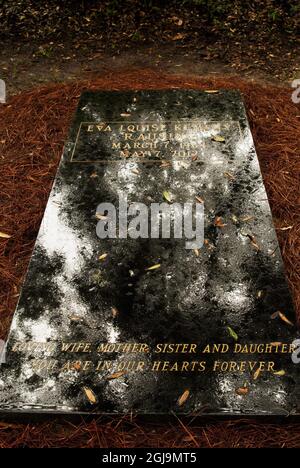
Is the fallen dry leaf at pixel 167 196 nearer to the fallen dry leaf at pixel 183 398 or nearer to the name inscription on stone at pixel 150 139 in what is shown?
the name inscription on stone at pixel 150 139

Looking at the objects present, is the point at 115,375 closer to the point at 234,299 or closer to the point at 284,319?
the point at 234,299

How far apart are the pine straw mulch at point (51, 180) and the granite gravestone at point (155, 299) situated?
14 centimetres

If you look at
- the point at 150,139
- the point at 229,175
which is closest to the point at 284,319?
the point at 229,175

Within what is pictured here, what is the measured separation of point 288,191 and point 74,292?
195 cm

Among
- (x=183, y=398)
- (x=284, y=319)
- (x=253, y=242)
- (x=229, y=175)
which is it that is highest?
(x=229, y=175)

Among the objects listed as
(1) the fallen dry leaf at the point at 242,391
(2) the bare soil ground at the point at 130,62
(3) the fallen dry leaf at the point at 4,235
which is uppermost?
(2) the bare soil ground at the point at 130,62

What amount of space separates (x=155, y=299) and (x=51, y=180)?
5.52 ft

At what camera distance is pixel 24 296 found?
2.41 metres

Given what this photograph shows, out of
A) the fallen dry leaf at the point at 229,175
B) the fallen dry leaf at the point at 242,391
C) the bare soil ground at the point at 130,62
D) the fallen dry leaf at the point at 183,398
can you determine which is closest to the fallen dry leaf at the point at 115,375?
the fallen dry leaf at the point at 183,398

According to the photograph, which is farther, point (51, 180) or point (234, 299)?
point (51, 180)

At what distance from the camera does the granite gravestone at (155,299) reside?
205 cm

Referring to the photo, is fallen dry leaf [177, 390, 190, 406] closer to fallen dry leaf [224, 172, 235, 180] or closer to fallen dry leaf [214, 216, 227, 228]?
fallen dry leaf [214, 216, 227, 228]

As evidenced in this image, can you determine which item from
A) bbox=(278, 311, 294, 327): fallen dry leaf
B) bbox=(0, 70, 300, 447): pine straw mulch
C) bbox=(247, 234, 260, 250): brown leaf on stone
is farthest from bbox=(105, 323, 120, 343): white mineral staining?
bbox=(247, 234, 260, 250): brown leaf on stone

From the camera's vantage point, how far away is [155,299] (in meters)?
2.39
